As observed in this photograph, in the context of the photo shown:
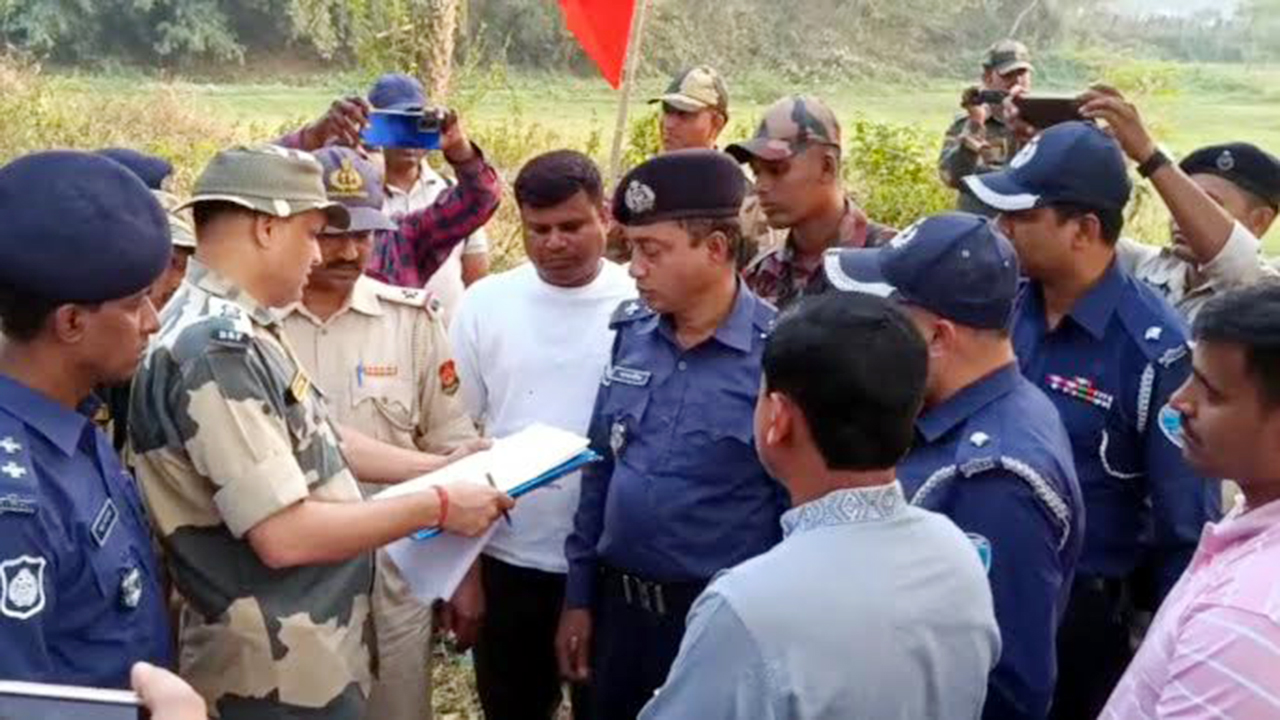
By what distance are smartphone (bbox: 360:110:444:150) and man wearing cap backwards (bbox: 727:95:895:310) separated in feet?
3.15

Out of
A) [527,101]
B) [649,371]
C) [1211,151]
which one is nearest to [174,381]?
[649,371]

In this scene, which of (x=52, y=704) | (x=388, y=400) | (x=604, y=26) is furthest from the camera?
(x=604, y=26)

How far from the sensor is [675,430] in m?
3.00

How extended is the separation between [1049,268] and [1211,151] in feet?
3.31

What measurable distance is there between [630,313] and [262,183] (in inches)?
40.2

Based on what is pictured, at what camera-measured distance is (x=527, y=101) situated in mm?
20688

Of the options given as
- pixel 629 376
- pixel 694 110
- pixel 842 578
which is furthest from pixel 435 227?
pixel 842 578

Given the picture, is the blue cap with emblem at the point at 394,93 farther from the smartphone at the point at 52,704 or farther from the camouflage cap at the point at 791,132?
the smartphone at the point at 52,704

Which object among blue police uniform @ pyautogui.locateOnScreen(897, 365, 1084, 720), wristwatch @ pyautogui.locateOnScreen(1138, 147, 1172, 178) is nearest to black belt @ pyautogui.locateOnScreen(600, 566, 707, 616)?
blue police uniform @ pyautogui.locateOnScreen(897, 365, 1084, 720)

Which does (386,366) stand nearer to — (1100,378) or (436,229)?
(436,229)

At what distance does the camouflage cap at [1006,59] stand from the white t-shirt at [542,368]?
14.2ft

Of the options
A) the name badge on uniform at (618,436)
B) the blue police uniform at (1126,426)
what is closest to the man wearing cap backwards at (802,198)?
the name badge on uniform at (618,436)

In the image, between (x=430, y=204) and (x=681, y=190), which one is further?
(x=430, y=204)

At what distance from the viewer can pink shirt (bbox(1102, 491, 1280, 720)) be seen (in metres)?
1.59
